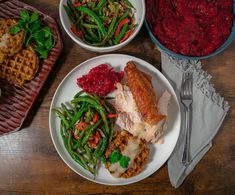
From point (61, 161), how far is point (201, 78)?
0.85 metres

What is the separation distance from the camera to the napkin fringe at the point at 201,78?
2.07 meters

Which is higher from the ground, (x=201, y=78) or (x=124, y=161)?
(x=201, y=78)

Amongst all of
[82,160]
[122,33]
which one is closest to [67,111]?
[82,160]

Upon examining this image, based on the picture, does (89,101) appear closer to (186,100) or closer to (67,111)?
(67,111)

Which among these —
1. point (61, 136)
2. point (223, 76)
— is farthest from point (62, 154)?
point (223, 76)

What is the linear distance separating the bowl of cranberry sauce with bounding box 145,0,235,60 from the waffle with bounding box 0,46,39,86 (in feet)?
1.96

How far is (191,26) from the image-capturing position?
6.38ft

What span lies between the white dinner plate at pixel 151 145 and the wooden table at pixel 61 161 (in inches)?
3.6

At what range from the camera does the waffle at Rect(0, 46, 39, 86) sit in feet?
6.55

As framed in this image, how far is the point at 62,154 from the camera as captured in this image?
201cm

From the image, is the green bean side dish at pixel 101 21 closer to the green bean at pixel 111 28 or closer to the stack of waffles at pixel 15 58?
the green bean at pixel 111 28

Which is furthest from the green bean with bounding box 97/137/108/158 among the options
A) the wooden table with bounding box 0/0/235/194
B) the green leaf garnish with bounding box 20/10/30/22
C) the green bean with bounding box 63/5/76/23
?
the green leaf garnish with bounding box 20/10/30/22

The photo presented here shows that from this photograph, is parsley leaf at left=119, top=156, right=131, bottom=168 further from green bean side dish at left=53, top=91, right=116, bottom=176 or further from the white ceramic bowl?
the white ceramic bowl

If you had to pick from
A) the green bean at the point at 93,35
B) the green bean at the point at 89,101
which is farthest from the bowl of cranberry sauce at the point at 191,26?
the green bean at the point at 89,101
